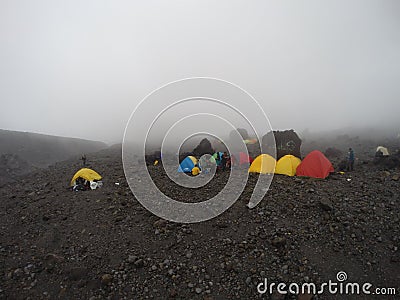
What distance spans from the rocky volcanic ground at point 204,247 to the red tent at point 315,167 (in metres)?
2.15

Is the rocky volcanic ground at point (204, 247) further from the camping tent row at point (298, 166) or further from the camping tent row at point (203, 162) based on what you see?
the camping tent row at point (203, 162)

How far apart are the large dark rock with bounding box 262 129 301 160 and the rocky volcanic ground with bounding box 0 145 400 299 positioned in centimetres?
657

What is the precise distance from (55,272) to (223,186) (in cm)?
609

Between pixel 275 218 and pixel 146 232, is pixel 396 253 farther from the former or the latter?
pixel 146 232

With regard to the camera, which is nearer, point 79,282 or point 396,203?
point 79,282

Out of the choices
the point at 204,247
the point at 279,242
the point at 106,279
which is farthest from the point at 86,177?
the point at 279,242

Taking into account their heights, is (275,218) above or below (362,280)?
above

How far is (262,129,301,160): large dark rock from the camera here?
15375mm

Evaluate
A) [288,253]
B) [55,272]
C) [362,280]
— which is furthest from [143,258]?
[362,280]

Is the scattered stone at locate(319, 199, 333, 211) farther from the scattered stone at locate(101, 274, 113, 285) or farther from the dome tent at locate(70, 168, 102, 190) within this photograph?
the dome tent at locate(70, 168, 102, 190)

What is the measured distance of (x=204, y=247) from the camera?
6.39 meters

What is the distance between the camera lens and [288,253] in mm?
6012

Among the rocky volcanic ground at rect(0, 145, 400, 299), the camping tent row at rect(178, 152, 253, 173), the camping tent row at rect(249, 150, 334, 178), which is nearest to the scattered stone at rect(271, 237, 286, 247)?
the rocky volcanic ground at rect(0, 145, 400, 299)

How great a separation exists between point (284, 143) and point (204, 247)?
12.2 m
